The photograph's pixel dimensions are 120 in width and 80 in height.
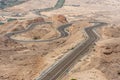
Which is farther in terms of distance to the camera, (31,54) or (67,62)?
(31,54)

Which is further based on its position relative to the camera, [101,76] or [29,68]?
[29,68]

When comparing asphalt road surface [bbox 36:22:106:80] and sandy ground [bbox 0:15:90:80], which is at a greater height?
asphalt road surface [bbox 36:22:106:80]

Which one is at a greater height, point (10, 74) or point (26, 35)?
point (10, 74)

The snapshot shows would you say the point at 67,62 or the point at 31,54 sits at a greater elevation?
the point at 67,62

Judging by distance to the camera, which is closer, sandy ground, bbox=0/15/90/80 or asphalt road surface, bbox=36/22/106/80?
asphalt road surface, bbox=36/22/106/80

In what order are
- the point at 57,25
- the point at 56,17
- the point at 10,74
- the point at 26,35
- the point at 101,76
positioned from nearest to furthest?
the point at 101,76
the point at 10,74
the point at 26,35
the point at 57,25
the point at 56,17

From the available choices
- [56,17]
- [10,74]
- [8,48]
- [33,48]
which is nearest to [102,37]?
[33,48]

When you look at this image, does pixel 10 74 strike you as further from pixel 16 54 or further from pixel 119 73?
pixel 119 73

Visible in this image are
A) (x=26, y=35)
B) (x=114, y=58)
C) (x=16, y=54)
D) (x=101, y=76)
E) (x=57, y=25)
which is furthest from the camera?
(x=57, y=25)

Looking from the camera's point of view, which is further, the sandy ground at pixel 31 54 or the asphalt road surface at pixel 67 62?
the sandy ground at pixel 31 54

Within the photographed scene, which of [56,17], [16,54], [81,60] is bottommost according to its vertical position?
[56,17]

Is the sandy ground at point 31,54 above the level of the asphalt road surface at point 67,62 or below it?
below
